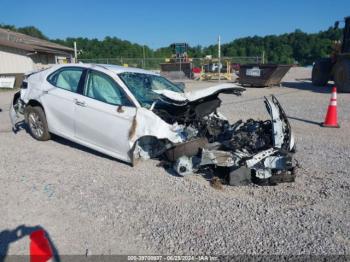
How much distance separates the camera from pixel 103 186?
4461mm

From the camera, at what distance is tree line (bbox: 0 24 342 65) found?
7756cm

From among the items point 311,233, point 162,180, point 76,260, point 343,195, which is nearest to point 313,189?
point 343,195

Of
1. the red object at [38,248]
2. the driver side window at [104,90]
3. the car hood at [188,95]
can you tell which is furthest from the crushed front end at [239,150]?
the red object at [38,248]

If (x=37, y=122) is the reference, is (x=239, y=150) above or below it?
below

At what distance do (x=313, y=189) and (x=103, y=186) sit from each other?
115 inches

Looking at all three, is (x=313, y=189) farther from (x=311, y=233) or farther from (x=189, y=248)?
(x=189, y=248)

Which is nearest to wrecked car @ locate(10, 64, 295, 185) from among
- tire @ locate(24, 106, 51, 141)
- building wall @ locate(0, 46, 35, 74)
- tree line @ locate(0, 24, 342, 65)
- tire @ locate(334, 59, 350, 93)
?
tire @ locate(24, 106, 51, 141)

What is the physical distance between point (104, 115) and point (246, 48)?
94.1 metres

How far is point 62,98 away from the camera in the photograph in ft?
18.8

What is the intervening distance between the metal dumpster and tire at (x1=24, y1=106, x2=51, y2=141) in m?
14.5

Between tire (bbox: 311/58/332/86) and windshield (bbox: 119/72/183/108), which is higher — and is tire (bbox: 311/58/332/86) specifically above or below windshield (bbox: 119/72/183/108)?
above

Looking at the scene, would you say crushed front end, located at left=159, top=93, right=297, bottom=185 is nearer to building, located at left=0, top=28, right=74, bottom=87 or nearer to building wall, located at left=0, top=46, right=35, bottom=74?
building, located at left=0, top=28, right=74, bottom=87

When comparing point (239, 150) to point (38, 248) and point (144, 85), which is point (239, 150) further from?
point (38, 248)

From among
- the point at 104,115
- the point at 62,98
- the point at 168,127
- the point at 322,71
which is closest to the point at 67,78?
the point at 62,98
